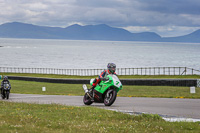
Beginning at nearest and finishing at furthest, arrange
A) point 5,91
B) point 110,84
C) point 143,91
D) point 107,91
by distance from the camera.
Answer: point 110,84
point 107,91
point 5,91
point 143,91

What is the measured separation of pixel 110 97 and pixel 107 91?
0.31 m

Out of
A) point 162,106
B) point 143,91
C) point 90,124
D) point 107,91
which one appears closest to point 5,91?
point 107,91

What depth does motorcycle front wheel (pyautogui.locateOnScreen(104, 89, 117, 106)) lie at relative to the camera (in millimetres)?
14648

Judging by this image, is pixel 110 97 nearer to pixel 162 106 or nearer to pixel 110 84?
pixel 110 84

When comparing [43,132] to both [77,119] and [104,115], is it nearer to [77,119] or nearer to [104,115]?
[77,119]

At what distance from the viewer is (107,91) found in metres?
15.0

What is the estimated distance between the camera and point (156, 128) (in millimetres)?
8531

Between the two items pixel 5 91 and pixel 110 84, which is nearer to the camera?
pixel 110 84

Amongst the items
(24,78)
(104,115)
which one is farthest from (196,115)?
(24,78)

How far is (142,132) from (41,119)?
3.31 metres

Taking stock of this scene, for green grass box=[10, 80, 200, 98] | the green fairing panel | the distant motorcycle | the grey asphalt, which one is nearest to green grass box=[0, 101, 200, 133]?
the grey asphalt

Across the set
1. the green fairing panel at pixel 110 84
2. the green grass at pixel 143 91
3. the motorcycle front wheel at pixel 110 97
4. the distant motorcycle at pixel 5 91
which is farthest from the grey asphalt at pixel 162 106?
the distant motorcycle at pixel 5 91

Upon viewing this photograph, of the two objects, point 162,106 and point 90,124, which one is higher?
point 90,124

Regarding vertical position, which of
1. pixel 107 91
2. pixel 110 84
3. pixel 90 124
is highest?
pixel 110 84
